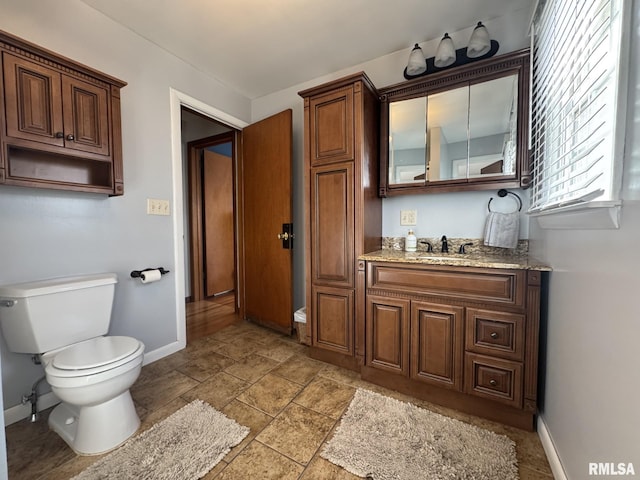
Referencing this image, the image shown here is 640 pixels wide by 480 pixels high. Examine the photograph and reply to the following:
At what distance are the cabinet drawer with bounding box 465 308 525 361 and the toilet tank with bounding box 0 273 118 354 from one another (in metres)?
2.13

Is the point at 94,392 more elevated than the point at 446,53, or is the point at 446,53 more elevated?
the point at 446,53

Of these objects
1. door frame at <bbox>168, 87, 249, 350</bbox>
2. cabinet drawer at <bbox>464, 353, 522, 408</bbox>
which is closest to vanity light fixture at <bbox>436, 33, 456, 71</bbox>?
cabinet drawer at <bbox>464, 353, 522, 408</bbox>

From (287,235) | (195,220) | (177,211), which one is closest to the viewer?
(177,211)

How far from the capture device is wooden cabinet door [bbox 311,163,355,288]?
6.12ft

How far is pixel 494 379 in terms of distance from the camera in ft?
4.62

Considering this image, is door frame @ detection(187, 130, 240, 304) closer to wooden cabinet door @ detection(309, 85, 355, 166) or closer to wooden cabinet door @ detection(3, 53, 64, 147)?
wooden cabinet door @ detection(309, 85, 355, 166)

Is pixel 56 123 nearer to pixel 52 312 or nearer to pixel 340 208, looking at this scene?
pixel 52 312

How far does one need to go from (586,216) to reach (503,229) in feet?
2.94

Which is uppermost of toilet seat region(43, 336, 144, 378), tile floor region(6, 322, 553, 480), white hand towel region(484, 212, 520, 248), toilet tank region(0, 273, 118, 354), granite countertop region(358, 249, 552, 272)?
white hand towel region(484, 212, 520, 248)

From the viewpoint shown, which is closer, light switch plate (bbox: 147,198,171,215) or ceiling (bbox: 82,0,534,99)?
ceiling (bbox: 82,0,534,99)

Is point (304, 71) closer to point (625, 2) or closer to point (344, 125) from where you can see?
point (344, 125)

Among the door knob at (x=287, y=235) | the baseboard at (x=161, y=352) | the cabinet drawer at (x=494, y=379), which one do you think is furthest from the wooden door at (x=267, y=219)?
the cabinet drawer at (x=494, y=379)

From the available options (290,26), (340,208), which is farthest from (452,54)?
(340,208)

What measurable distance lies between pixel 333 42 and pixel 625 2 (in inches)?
71.8
